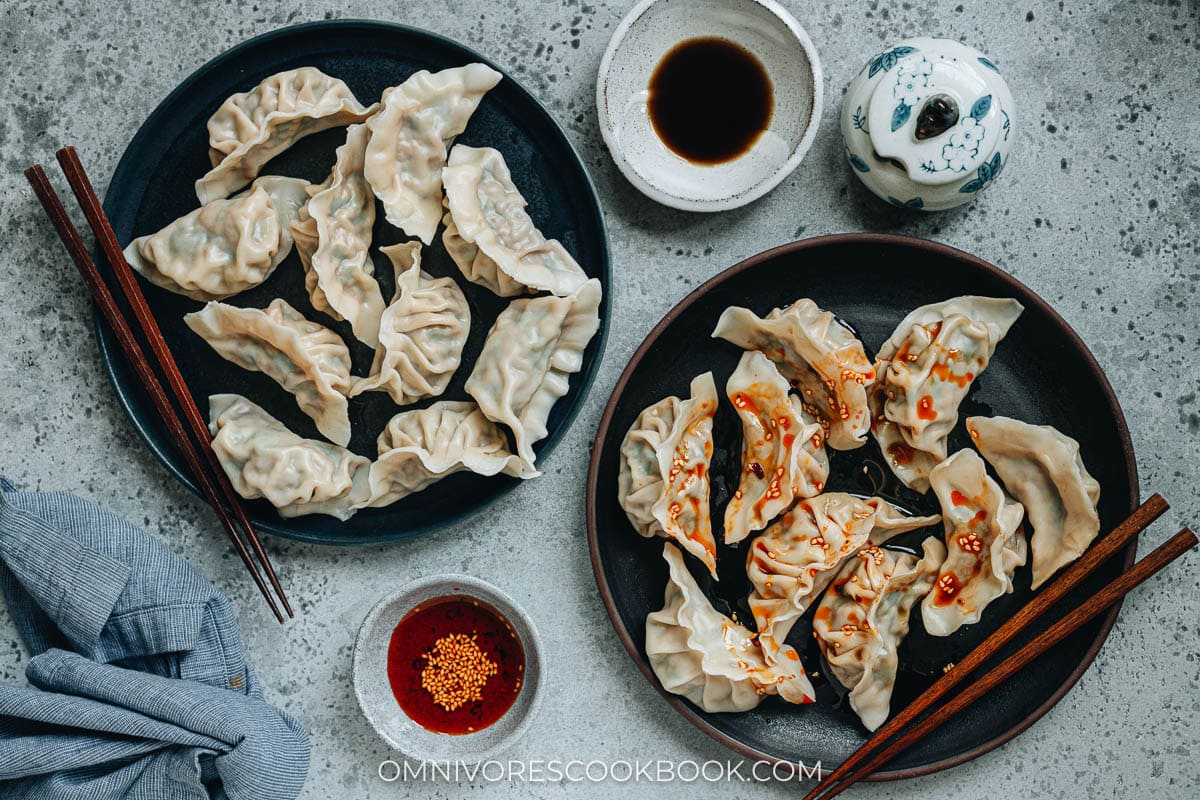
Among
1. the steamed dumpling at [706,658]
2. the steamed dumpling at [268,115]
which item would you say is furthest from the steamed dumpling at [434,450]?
the steamed dumpling at [268,115]

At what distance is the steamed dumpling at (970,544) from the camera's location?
95.9 inches

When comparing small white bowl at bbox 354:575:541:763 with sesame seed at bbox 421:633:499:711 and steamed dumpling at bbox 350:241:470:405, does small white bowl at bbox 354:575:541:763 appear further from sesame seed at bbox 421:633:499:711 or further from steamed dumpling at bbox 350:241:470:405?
steamed dumpling at bbox 350:241:470:405

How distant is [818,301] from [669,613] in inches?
36.6

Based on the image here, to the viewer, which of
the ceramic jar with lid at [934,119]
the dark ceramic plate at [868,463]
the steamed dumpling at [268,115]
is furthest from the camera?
the dark ceramic plate at [868,463]

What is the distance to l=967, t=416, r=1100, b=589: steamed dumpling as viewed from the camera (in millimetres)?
2443

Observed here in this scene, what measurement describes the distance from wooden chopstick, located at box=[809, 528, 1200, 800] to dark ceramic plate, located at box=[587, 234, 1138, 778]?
0.06 metres

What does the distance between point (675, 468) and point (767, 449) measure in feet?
0.84

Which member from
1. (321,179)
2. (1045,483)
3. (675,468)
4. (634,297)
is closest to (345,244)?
(321,179)

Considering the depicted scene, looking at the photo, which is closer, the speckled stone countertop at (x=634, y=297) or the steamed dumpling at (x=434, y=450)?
the steamed dumpling at (x=434, y=450)

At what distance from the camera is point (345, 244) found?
2443 mm

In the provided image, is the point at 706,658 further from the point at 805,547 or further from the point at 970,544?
the point at 970,544

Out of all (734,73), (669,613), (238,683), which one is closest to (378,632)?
(238,683)

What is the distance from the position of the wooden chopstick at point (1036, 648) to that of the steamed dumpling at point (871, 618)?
0.09m

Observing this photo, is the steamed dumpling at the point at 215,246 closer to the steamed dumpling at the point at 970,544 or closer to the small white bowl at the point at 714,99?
the small white bowl at the point at 714,99
